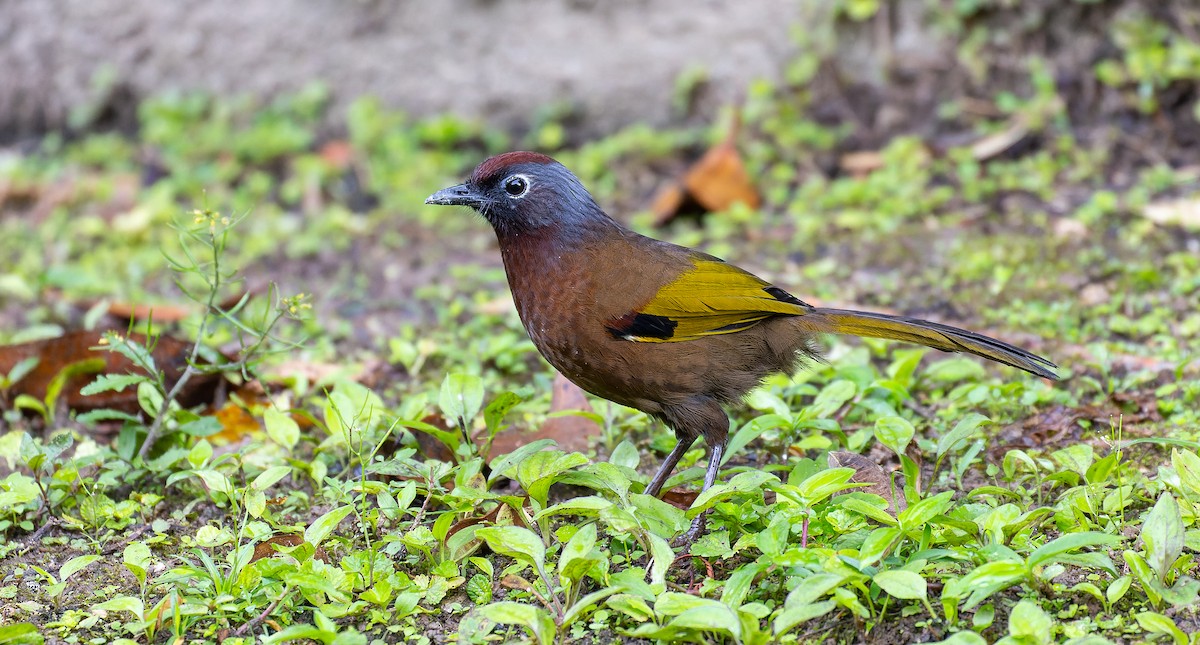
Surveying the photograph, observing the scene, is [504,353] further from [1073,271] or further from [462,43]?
[462,43]

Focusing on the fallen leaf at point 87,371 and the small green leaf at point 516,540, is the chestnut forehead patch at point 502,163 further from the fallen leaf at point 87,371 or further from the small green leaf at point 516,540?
the small green leaf at point 516,540

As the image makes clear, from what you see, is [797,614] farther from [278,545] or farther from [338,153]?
[338,153]

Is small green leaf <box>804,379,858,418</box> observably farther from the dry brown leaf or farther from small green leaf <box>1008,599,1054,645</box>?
the dry brown leaf

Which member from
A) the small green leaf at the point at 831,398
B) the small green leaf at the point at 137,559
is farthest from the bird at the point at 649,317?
the small green leaf at the point at 137,559

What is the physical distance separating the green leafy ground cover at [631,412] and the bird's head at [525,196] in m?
0.62

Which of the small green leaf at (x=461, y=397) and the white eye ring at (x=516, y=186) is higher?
the white eye ring at (x=516, y=186)

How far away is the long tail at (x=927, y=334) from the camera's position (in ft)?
12.2

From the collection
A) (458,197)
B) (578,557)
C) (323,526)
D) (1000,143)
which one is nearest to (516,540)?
(578,557)

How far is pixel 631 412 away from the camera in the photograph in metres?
4.55

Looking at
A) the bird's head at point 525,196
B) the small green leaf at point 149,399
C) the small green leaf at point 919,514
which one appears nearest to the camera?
the small green leaf at point 919,514

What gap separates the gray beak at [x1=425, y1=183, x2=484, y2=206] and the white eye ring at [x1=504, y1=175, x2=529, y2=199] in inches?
4.3

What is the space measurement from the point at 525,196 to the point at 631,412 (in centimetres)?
96

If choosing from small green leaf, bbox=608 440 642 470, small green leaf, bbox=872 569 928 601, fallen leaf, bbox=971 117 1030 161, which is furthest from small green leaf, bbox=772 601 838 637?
fallen leaf, bbox=971 117 1030 161

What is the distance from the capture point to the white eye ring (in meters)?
4.18
